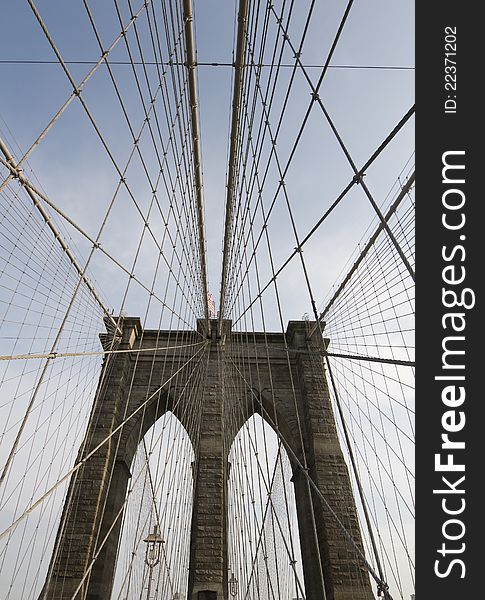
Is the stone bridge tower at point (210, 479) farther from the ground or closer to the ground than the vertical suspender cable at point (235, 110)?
closer to the ground

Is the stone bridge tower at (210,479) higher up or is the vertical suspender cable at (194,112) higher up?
the vertical suspender cable at (194,112)

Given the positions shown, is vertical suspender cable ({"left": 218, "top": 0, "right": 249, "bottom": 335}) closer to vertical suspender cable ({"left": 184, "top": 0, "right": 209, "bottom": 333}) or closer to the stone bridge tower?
vertical suspender cable ({"left": 184, "top": 0, "right": 209, "bottom": 333})

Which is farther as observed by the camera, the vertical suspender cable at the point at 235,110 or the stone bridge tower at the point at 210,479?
the stone bridge tower at the point at 210,479

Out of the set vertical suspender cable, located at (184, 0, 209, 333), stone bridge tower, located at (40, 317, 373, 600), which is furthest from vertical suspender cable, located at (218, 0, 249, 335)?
stone bridge tower, located at (40, 317, 373, 600)

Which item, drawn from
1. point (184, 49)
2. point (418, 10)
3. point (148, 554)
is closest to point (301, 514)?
point (148, 554)

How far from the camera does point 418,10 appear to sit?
145cm

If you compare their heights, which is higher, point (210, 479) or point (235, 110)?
point (235, 110)

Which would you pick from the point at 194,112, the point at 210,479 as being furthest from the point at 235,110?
the point at 210,479

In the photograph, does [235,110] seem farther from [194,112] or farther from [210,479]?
[210,479]

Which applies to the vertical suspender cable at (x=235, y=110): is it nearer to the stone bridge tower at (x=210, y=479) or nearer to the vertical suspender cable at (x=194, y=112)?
the vertical suspender cable at (x=194, y=112)

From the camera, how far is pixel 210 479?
8250mm

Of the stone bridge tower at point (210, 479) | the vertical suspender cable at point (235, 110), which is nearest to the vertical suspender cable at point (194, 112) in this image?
the vertical suspender cable at point (235, 110)

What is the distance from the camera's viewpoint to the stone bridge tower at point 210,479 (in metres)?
7.08

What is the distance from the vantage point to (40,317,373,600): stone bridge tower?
279 inches
